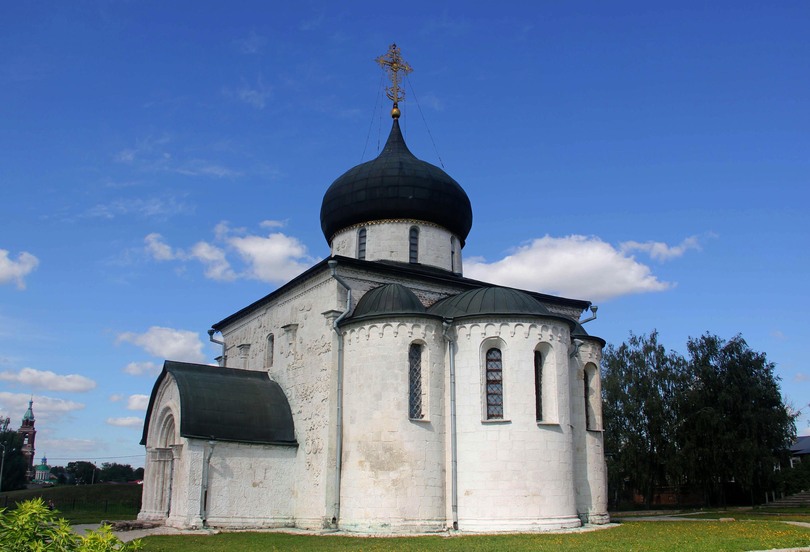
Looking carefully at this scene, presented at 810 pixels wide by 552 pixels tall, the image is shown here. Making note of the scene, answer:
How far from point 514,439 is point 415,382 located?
274 cm

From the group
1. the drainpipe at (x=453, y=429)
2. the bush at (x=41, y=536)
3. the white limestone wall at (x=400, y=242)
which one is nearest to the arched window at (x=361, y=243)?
the white limestone wall at (x=400, y=242)

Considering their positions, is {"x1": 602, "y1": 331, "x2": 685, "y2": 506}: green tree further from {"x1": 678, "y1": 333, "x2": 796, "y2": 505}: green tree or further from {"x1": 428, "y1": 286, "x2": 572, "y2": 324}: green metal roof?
{"x1": 428, "y1": 286, "x2": 572, "y2": 324}: green metal roof

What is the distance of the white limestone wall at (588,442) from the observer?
62.7ft

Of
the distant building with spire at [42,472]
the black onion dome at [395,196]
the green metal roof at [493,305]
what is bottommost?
the distant building with spire at [42,472]

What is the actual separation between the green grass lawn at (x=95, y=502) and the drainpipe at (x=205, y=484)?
4.77 meters

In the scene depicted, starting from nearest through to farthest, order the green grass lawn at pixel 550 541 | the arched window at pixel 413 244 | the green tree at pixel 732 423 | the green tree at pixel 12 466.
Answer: the green grass lawn at pixel 550 541
the arched window at pixel 413 244
the green tree at pixel 732 423
the green tree at pixel 12 466

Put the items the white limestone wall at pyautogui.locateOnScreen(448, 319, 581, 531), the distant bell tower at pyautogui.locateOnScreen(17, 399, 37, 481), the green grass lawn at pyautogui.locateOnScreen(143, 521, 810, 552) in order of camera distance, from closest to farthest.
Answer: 1. the green grass lawn at pyautogui.locateOnScreen(143, 521, 810, 552)
2. the white limestone wall at pyautogui.locateOnScreen(448, 319, 581, 531)
3. the distant bell tower at pyautogui.locateOnScreen(17, 399, 37, 481)

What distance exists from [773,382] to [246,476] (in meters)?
24.5

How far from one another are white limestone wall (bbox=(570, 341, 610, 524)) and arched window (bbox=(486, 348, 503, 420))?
3159 mm

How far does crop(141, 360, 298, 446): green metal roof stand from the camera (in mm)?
18000

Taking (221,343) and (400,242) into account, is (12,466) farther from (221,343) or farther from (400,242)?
(400,242)

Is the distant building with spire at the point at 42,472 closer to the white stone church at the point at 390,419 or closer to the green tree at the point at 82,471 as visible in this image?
the green tree at the point at 82,471

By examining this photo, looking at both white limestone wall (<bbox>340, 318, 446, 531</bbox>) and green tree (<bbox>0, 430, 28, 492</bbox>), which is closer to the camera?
white limestone wall (<bbox>340, 318, 446, 531</bbox>)

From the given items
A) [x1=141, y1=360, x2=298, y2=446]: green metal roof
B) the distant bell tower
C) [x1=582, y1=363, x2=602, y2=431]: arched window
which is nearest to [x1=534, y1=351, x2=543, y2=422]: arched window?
[x1=582, y1=363, x2=602, y2=431]: arched window
